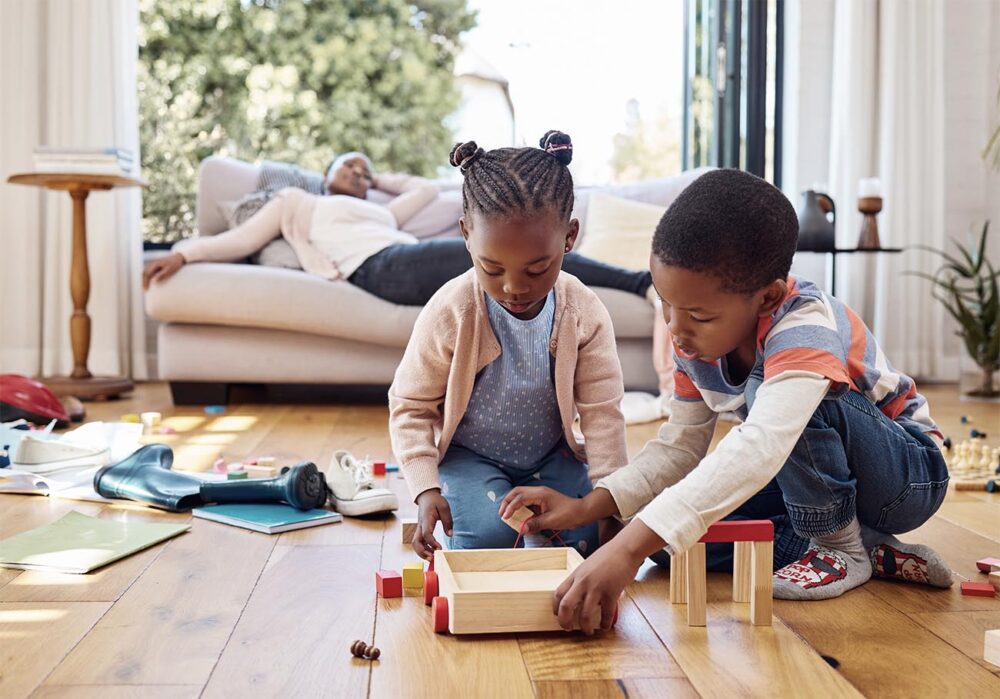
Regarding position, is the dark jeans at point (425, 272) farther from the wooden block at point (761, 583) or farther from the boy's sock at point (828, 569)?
the wooden block at point (761, 583)

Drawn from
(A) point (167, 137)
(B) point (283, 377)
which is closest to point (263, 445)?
(B) point (283, 377)

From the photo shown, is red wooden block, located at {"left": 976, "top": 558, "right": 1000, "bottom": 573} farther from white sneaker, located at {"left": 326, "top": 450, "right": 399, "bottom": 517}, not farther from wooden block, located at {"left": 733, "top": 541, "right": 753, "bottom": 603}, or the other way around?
white sneaker, located at {"left": 326, "top": 450, "right": 399, "bottom": 517}

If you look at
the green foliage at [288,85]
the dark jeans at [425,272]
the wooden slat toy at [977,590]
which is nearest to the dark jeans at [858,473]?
the wooden slat toy at [977,590]

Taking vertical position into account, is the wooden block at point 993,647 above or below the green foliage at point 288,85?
below

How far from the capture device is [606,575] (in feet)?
3.61

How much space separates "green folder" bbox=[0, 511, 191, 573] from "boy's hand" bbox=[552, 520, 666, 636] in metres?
0.72

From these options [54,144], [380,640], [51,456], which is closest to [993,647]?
[380,640]

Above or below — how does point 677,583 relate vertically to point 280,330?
below

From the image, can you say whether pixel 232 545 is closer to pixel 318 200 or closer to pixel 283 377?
pixel 283 377

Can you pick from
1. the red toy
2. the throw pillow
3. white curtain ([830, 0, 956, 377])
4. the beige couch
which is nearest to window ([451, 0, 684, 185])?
white curtain ([830, 0, 956, 377])

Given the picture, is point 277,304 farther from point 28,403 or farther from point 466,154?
point 466,154

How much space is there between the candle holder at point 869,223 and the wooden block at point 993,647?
324cm

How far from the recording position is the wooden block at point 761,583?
4.01 feet

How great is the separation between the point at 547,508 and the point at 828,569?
0.38 metres
